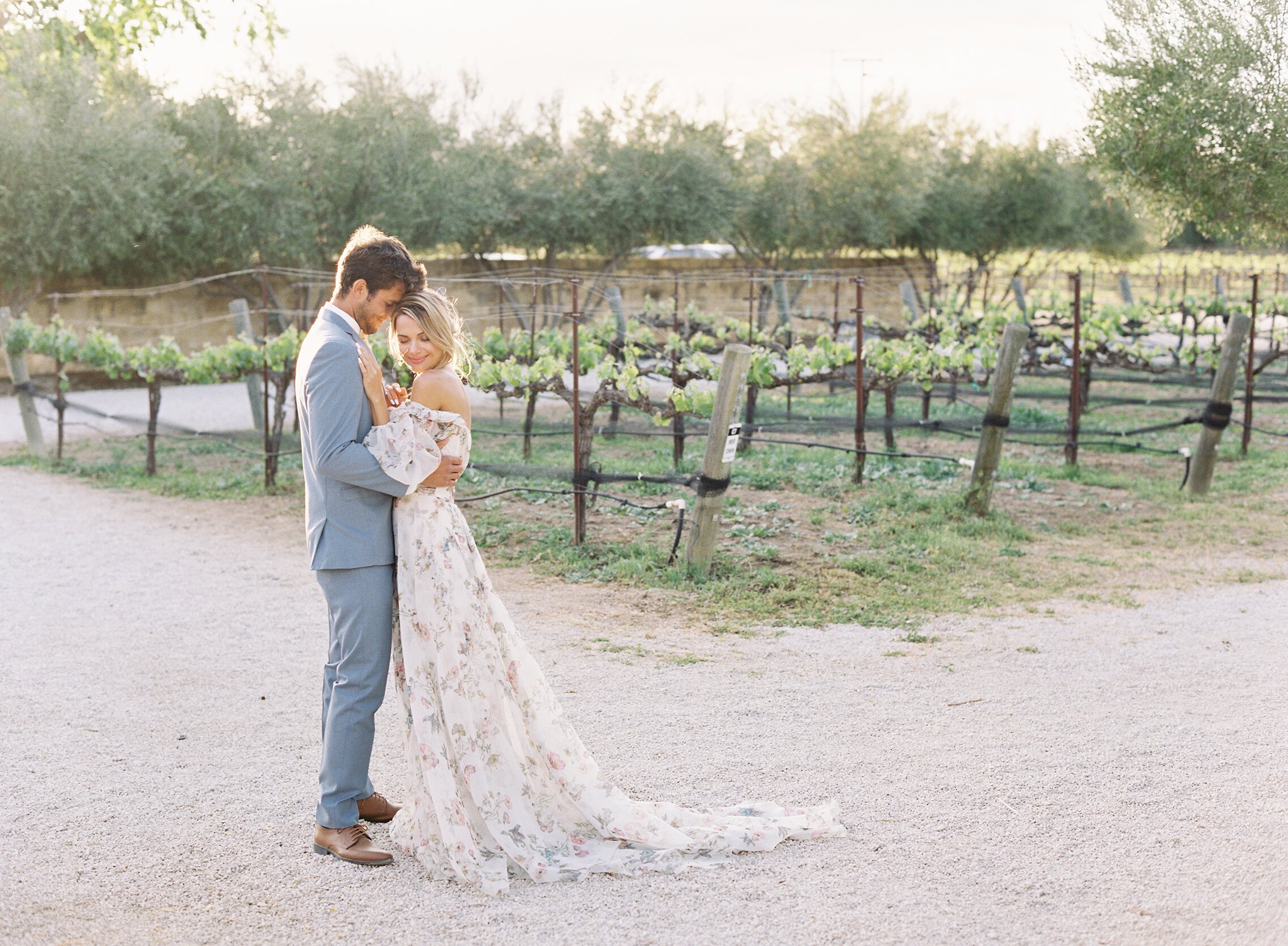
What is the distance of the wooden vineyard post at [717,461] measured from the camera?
627 cm

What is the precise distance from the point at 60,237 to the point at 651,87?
11.0m

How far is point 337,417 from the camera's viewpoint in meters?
2.99

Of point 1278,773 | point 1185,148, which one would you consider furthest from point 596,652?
point 1185,148

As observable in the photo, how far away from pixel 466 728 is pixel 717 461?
3321mm

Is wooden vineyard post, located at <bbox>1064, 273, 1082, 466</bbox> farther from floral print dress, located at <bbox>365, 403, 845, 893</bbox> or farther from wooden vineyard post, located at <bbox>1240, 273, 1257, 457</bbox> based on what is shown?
floral print dress, located at <bbox>365, 403, 845, 893</bbox>

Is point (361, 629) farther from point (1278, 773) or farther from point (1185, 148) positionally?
point (1185, 148)

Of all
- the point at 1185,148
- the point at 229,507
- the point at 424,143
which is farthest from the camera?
the point at 424,143

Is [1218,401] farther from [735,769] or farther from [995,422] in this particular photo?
[735,769]

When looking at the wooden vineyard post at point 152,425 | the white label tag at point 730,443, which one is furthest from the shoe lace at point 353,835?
the wooden vineyard post at point 152,425

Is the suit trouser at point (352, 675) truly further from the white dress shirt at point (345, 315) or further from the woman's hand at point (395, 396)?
the white dress shirt at point (345, 315)

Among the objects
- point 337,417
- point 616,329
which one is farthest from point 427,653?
point 616,329

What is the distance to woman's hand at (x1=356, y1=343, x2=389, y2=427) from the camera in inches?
120

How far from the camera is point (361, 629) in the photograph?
3.10m

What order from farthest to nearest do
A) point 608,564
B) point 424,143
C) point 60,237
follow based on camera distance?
point 424,143
point 60,237
point 608,564
